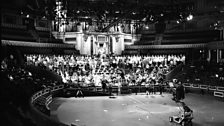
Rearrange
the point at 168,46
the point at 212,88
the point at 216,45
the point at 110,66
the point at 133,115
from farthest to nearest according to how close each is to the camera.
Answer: the point at 168,46 → the point at 216,45 → the point at 110,66 → the point at 212,88 → the point at 133,115

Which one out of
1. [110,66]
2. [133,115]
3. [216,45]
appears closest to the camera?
[133,115]

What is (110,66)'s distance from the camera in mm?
25781

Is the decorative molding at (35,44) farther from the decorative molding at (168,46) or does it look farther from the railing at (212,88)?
the railing at (212,88)

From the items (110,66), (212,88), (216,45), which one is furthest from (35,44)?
(216,45)

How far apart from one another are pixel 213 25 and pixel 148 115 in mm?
22300

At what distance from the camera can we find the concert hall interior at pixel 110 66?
11039mm

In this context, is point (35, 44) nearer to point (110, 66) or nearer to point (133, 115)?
point (110, 66)

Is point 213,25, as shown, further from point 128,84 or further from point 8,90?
point 8,90

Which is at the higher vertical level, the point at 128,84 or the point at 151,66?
the point at 151,66

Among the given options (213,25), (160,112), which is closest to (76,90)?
(160,112)

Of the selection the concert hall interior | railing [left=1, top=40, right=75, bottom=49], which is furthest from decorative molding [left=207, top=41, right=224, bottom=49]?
railing [left=1, top=40, right=75, bottom=49]

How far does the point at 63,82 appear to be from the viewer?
70.3ft

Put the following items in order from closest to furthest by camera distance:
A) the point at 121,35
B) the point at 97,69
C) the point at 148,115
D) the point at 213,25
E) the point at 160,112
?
the point at 148,115, the point at 160,112, the point at 97,69, the point at 213,25, the point at 121,35

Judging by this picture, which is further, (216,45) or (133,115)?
(216,45)
